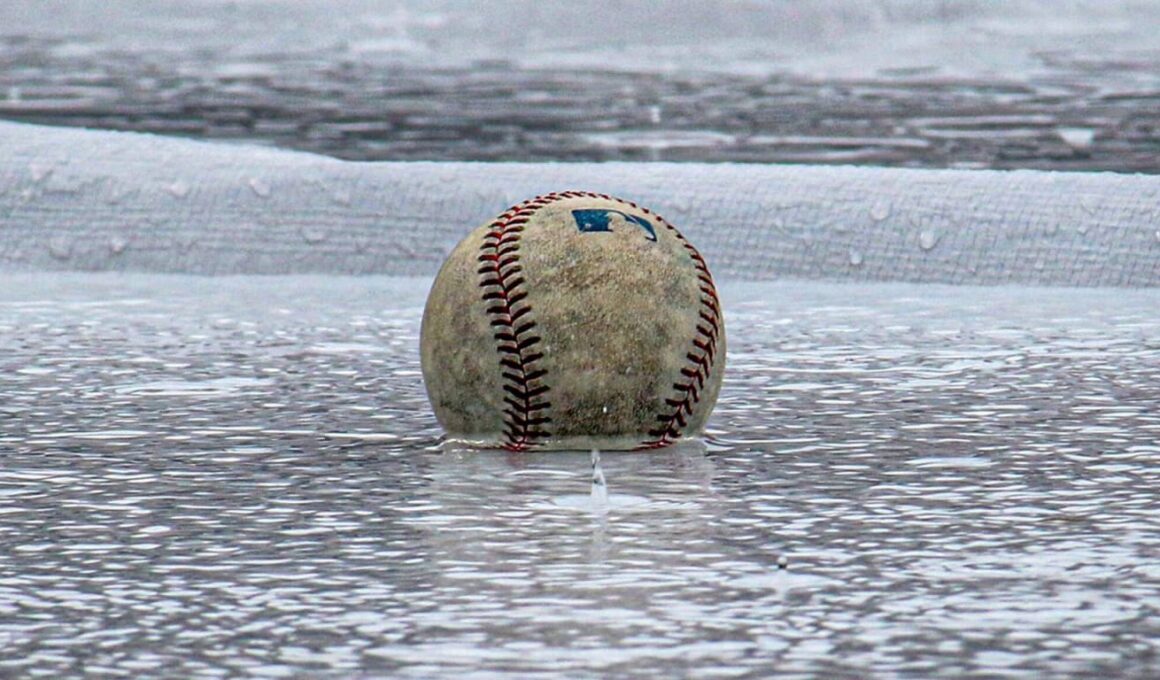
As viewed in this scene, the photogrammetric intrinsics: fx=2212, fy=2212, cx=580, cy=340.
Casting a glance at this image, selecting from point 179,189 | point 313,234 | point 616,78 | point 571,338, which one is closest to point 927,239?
point 313,234

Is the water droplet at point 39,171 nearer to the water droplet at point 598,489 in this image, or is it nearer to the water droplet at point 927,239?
the water droplet at point 927,239

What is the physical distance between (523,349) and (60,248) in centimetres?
376

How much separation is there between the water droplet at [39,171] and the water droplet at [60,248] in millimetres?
314

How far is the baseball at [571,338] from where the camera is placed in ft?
13.6

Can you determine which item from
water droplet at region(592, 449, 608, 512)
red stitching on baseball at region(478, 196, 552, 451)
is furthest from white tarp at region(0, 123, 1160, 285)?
water droplet at region(592, 449, 608, 512)

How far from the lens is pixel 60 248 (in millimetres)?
7492

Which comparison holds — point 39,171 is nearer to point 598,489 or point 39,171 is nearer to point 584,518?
point 598,489

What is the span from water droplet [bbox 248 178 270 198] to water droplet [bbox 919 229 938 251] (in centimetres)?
221

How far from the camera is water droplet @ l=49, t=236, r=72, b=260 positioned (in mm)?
7469

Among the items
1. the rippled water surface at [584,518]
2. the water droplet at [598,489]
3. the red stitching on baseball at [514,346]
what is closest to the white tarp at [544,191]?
the rippled water surface at [584,518]

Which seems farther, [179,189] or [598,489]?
[179,189]

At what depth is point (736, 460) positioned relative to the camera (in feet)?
13.6

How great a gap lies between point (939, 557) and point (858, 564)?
0.14 metres

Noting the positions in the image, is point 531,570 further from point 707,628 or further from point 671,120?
point 671,120
